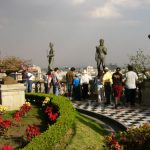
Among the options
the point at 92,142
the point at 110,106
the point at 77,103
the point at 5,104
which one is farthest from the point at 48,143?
the point at 77,103

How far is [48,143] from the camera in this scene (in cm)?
835

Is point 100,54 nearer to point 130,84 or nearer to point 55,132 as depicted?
point 130,84

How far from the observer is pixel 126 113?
1561cm

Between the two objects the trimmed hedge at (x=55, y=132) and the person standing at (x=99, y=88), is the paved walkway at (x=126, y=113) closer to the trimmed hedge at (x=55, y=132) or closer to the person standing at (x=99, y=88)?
the person standing at (x=99, y=88)

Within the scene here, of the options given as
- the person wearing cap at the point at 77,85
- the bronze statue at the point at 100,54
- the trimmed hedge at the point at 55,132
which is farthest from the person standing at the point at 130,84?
the trimmed hedge at the point at 55,132

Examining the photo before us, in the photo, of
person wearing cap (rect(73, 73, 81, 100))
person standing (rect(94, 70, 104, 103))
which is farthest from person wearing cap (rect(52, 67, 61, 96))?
person standing (rect(94, 70, 104, 103))

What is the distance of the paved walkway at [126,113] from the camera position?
13.8 metres

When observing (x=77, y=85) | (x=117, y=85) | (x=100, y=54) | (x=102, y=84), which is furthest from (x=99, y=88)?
(x=100, y=54)

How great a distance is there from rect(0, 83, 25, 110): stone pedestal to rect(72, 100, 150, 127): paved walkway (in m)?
3.27

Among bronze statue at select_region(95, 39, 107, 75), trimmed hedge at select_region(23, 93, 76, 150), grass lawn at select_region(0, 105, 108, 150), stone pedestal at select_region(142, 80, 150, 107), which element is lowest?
grass lawn at select_region(0, 105, 108, 150)

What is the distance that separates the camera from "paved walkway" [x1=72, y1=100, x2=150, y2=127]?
542 inches

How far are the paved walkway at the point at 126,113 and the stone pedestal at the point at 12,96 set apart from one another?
327 centimetres

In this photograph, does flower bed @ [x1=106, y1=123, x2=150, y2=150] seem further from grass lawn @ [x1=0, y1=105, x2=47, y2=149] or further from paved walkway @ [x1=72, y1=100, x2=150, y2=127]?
paved walkway @ [x1=72, y1=100, x2=150, y2=127]

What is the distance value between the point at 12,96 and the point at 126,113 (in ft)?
14.2
